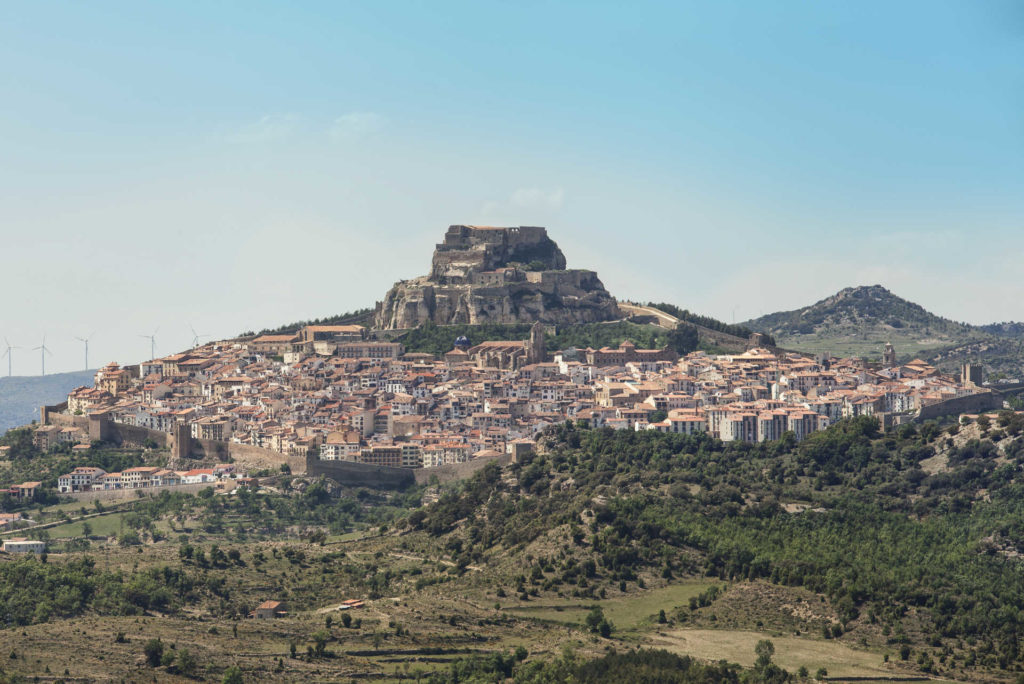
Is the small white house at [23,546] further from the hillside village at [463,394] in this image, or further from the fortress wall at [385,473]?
the hillside village at [463,394]

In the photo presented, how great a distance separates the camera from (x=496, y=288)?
9944cm

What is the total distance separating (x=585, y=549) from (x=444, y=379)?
30185 mm

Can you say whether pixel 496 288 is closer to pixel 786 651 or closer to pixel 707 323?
pixel 707 323

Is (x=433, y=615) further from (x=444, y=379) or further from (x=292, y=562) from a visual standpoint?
(x=444, y=379)

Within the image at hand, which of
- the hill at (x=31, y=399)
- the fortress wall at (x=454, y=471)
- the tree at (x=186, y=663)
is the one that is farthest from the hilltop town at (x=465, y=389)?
the hill at (x=31, y=399)

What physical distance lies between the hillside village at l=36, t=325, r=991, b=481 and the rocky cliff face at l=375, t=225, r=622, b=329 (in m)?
3.44

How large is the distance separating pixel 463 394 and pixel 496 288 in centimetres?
1311

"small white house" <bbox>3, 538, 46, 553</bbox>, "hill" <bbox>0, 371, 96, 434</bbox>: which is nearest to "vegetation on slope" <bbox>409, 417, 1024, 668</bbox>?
"small white house" <bbox>3, 538, 46, 553</bbox>

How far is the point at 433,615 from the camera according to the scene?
55.7 meters

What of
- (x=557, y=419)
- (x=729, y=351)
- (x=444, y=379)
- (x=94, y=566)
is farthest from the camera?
(x=729, y=351)

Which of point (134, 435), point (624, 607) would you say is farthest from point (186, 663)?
point (134, 435)

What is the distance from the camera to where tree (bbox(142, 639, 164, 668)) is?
49.4 metres

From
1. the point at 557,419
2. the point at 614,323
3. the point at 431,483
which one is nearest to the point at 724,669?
the point at 431,483

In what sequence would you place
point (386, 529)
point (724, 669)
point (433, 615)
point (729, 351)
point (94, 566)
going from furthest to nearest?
1. point (729, 351)
2. point (386, 529)
3. point (94, 566)
4. point (433, 615)
5. point (724, 669)
